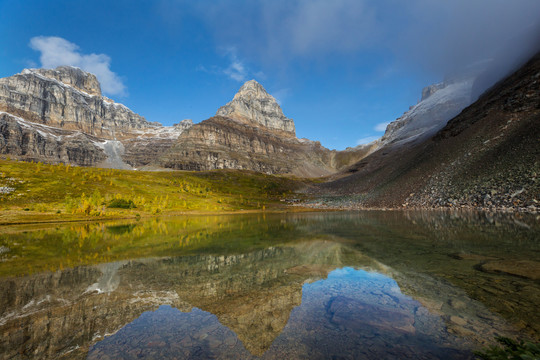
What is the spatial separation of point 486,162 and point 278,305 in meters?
56.0

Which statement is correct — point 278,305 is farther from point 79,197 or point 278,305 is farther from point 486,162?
point 79,197

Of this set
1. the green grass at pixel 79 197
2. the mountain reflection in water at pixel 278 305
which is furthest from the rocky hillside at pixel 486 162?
the green grass at pixel 79 197

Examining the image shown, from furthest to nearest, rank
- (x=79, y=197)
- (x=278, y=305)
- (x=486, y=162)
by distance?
(x=79, y=197) → (x=486, y=162) → (x=278, y=305)

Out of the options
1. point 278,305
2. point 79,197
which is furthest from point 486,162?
point 79,197

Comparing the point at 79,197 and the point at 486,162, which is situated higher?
the point at 486,162

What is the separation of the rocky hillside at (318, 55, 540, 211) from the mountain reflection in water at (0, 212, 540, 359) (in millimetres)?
30607

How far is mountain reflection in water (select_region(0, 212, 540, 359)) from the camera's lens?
16.8ft

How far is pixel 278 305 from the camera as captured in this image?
24.1ft

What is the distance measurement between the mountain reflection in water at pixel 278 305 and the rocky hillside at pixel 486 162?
30607mm

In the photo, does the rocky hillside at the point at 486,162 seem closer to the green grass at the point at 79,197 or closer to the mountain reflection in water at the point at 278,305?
the mountain reflection in water at the point at 278,305

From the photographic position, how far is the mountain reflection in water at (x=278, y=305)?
5.11 m

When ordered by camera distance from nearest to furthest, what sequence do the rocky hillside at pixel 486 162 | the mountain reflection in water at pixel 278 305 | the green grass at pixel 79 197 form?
1. the mountain reflection in water at pixel 278 305
2. the rocky hillside at pixel 486 162
3. the green grass at pixel 79 197

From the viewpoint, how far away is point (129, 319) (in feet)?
22.1

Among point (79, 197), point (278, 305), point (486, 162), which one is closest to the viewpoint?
point (278, 305)
